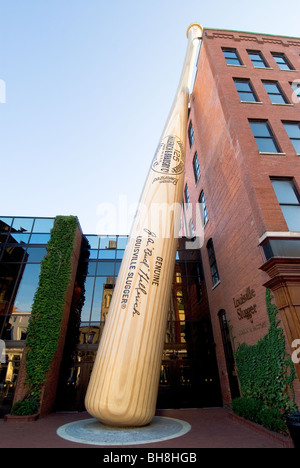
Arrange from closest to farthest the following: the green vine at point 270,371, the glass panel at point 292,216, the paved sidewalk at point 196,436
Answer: the paved sidewalk at point 196,436, the green vine at point 270,371, the glass panel at point 292,216

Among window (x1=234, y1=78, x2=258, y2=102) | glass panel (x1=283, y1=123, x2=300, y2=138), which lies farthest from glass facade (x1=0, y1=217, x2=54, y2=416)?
glass panel (x1=283, y1=123, x2=300, y2=138)

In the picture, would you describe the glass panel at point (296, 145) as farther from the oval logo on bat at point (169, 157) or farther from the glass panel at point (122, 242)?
the glass panel at point (122, 242)

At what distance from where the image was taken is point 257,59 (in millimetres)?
13531

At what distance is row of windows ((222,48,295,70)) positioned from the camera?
513 inches

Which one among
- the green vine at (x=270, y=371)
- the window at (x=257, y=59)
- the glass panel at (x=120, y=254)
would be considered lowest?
the green vine at (x=270, y=371)

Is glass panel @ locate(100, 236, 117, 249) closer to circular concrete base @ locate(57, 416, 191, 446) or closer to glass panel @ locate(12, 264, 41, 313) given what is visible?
glass panel @ locate(12, 264, 41, 313)

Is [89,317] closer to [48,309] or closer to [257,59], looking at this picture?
[48,309]

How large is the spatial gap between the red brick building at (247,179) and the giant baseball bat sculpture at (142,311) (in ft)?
8.79

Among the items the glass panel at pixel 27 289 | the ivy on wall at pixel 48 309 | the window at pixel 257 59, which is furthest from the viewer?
the window at pixel 257 59

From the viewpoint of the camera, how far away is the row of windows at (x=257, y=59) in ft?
42.8

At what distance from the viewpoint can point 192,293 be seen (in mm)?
12617

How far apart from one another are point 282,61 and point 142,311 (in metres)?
16.4

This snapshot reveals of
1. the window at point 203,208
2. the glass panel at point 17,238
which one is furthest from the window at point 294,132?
the glass panel at point 17,238

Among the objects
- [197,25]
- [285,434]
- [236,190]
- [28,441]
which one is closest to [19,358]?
[28,441]
